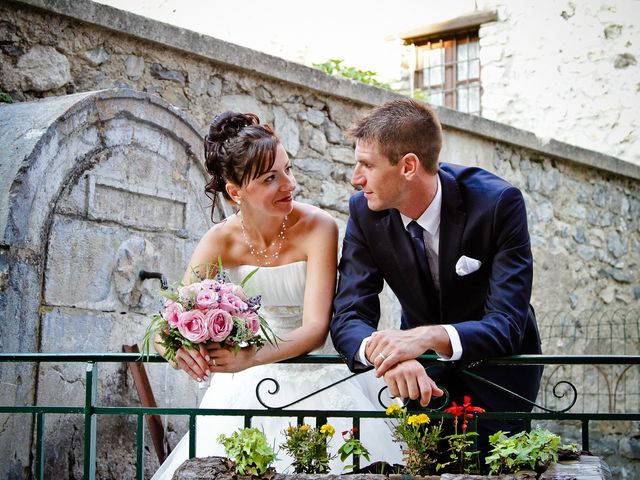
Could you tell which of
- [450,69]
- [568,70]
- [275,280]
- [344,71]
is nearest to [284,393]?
[275,280]

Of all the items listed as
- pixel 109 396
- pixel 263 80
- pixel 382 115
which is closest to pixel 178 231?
pixel 109 396

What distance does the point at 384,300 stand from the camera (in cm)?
662

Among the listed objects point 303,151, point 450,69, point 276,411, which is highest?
point 450,69

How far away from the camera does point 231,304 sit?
9.16 ft

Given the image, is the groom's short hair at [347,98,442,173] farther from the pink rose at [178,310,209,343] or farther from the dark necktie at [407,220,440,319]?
the pink rose at [178,310,209,343]

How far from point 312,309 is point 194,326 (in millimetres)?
676

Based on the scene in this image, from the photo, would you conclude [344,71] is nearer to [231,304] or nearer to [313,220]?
[313,220]

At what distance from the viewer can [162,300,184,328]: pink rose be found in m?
2.79

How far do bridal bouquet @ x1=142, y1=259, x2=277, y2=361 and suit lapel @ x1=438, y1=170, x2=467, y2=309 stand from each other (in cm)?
61

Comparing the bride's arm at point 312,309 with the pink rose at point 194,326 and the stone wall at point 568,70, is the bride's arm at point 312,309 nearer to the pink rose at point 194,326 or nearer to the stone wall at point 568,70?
the pink rose at point 194,326

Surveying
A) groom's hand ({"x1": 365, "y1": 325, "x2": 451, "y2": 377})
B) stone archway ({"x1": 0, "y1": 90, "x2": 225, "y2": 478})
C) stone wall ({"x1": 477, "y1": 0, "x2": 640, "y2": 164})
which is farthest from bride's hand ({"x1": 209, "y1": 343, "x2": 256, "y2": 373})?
stone wall ({"x1": 477, "y1": 0, "x2": 640, "y2": 164})

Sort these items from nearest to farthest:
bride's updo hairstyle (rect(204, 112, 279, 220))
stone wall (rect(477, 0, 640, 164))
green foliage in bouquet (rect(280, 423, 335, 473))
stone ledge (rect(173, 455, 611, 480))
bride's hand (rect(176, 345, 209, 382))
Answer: stone ledge (rect(173, 455, 611, 480)) → green foliage in bouquet (rect(280, 423, 335, 473)) → bride's hand (rect(176, 345, 209, 382)) → bride's updo hairstyle (rect(204, 112, 279, 220)) → stone wall (rect(477, 0, 640, 164))

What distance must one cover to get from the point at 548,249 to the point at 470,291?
554 centimetres

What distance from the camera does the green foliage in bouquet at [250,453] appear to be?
2641 millimetres
